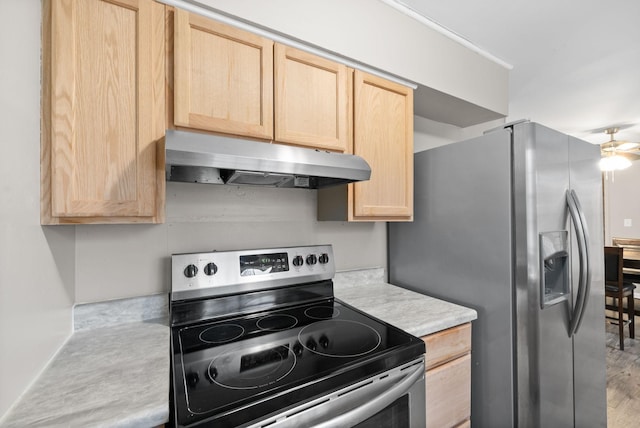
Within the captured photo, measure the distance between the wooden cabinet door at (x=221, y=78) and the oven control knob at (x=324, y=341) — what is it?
814mm

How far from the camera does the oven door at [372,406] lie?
76 cm

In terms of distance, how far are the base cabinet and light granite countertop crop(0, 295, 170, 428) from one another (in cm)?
97

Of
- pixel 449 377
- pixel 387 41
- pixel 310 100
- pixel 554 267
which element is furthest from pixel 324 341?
pixel 387 41

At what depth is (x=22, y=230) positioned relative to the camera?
746mm

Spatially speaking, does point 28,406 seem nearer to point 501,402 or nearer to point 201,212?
point 201,212

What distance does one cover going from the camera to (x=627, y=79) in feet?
7.57

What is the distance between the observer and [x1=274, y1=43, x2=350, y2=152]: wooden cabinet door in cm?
123

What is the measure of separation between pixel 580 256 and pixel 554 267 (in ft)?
0.44

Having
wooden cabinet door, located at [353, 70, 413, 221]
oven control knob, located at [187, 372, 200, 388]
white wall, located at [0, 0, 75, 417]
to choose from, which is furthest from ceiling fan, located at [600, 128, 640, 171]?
white wall, located at [0, 0, 75, 417]

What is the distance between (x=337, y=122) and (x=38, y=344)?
1303 mm

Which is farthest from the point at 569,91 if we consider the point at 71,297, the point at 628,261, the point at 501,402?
the point at 71,297

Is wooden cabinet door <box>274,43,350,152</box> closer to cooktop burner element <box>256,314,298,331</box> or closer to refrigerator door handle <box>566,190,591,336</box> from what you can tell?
cooktop burner element <box>256,314,298,331</box>

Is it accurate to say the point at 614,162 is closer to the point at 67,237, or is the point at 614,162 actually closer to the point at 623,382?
the point at 623,382

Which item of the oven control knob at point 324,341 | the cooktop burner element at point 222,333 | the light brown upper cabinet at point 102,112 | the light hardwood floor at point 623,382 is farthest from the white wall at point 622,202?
the light brown upper cabinet at point 102,112
